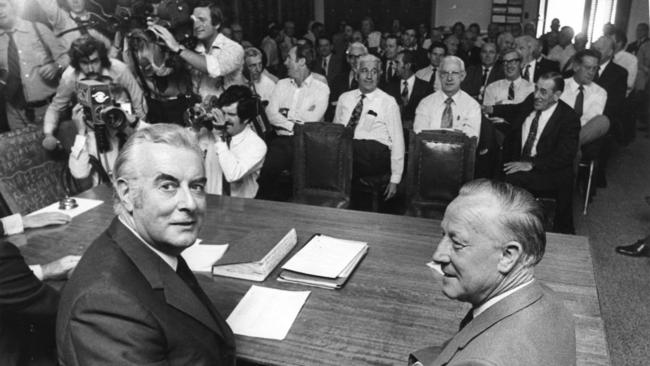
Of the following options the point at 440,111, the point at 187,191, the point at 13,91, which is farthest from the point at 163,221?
the point at 13,91

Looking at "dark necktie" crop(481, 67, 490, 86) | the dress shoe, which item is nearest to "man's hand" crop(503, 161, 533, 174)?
the dress shoe

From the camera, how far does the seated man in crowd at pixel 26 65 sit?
4.26m

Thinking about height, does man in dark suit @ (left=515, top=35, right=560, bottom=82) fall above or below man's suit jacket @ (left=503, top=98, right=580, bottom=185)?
above

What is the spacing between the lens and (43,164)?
11.0ft

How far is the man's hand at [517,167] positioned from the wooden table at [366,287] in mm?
1844

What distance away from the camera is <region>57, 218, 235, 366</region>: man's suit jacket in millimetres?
1205

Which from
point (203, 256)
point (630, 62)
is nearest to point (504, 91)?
point (630, 62)

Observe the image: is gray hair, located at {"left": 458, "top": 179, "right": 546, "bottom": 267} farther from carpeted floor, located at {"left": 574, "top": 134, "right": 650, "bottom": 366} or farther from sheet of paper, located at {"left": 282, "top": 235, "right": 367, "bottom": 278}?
carpeted floor, located at {"left": 574, "top": 134, "right": 650, "bottom": 366}

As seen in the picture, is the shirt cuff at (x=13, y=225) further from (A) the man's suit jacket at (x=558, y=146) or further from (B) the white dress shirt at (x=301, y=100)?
(A) the man's suit jacket at (x=558, y=146)

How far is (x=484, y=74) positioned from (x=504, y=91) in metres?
0.84

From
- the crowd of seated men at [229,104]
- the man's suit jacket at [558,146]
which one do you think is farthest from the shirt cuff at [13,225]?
the man's suit jacket at [558,146]

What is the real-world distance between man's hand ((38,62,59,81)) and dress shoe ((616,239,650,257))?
4.54m

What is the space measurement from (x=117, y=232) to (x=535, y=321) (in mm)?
995

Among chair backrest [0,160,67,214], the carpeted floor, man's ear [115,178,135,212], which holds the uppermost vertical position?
man's ear [115,178,135,212]
